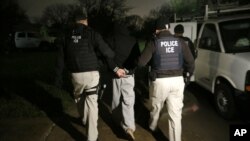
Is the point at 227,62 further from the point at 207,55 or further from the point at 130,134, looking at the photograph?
the point at 130,134

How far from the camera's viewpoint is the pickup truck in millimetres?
5312

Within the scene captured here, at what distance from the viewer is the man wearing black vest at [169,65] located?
4.36 m

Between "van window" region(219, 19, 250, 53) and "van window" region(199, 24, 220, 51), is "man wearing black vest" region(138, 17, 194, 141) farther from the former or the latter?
"van window" region(199, 24, 220, 51)

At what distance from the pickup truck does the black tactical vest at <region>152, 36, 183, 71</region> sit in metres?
1.47

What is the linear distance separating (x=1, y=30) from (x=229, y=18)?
32.1m

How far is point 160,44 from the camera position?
435 cm

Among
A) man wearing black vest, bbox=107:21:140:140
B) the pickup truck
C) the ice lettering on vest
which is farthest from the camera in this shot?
the pickup truck

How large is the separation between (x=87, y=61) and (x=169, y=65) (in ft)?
3.93

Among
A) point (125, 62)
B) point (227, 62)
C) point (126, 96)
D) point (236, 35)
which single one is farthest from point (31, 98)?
point (236, 35)

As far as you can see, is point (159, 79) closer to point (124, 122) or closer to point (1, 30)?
point (124, 122)

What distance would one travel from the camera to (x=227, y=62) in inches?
223

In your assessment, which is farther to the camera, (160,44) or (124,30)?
(124,30)

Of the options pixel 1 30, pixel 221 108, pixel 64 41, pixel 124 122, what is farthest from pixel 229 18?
pixel 1 30

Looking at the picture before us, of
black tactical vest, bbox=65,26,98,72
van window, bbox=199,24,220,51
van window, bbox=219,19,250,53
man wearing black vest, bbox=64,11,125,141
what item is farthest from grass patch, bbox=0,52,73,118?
van window, bbox=219,19,250,53
